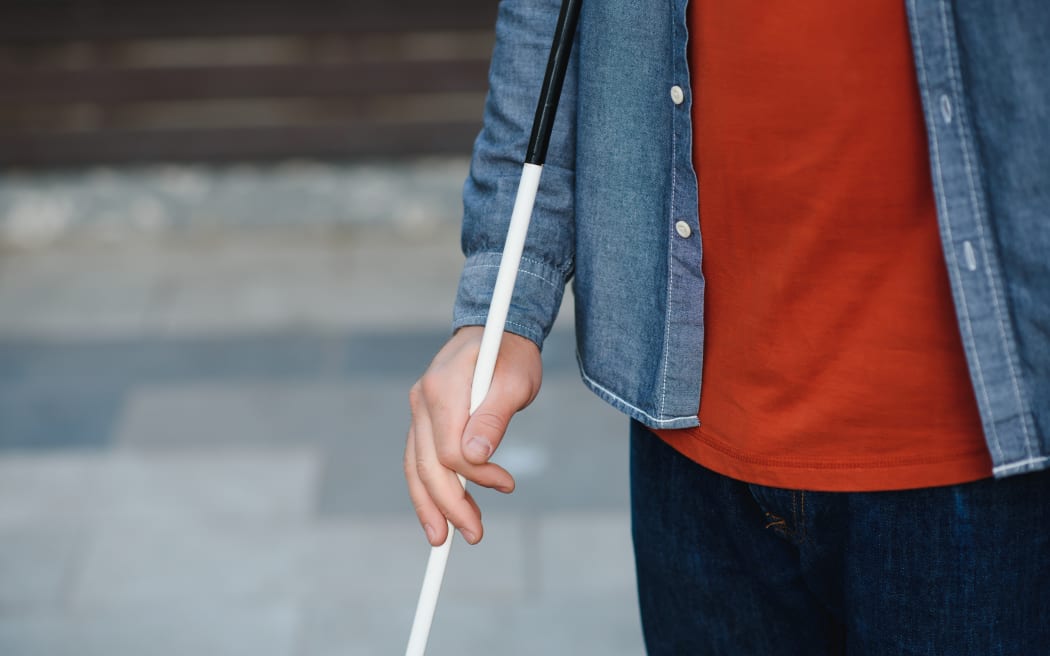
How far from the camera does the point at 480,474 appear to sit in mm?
954

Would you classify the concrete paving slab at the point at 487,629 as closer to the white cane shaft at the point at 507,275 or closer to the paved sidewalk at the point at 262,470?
the paved sidewalk at the point at 262,470

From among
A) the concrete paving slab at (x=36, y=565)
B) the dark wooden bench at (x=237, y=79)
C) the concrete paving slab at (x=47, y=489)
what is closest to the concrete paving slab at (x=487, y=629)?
the concrete paving slab at (x=36, y=565)

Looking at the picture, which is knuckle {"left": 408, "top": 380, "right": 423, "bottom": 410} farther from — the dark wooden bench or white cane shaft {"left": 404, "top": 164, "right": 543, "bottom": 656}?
the dark wooden bench

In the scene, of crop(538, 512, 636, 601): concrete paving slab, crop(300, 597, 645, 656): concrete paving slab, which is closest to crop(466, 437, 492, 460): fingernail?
crop(300, 597, 645, 656): concrete paving slab

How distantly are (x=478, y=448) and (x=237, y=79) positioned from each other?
145 inches

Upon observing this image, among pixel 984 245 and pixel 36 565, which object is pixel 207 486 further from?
pixel 984 245

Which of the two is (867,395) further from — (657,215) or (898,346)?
(657,215)

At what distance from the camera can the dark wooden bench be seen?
4266mm

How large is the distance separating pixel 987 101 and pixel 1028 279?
14cm

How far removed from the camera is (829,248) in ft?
2.96

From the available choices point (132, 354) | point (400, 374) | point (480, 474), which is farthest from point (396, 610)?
point (480, 474)

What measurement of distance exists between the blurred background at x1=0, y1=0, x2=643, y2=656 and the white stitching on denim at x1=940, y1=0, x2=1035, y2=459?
66.4 inches

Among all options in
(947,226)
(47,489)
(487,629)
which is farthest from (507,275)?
(47,489)

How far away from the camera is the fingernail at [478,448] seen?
94 cm
